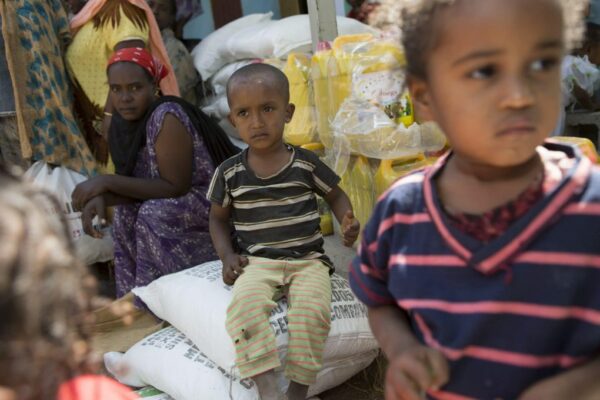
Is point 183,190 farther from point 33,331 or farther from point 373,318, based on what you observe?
point 33,331

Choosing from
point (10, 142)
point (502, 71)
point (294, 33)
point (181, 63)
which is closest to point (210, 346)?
point (502, 71)

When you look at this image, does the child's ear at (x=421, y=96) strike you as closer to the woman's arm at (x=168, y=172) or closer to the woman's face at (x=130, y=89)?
the woman's arm at (x=168, y=172)

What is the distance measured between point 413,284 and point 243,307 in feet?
3.11

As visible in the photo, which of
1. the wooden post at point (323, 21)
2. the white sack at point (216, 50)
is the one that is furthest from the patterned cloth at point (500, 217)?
the white sack at point (216, 50)

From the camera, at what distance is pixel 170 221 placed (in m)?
2.56

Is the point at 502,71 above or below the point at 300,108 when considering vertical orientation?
above

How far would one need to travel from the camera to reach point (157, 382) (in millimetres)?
2072

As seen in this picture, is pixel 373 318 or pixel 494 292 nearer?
pixel 494 292

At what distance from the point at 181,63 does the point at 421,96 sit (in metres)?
3.82

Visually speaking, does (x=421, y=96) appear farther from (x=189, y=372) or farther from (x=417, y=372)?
(x=189, y=372)

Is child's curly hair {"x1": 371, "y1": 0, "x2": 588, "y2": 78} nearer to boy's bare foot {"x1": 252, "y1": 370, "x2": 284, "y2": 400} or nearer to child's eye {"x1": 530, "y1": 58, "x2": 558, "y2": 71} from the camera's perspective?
child's eye {"x1": 530, "y1": 58, "x2": 558, "y2": 71}

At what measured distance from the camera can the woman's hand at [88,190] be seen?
2.56 meters

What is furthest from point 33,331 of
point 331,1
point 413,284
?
point 331,1

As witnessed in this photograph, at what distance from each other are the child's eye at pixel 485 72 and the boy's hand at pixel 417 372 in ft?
1.31
